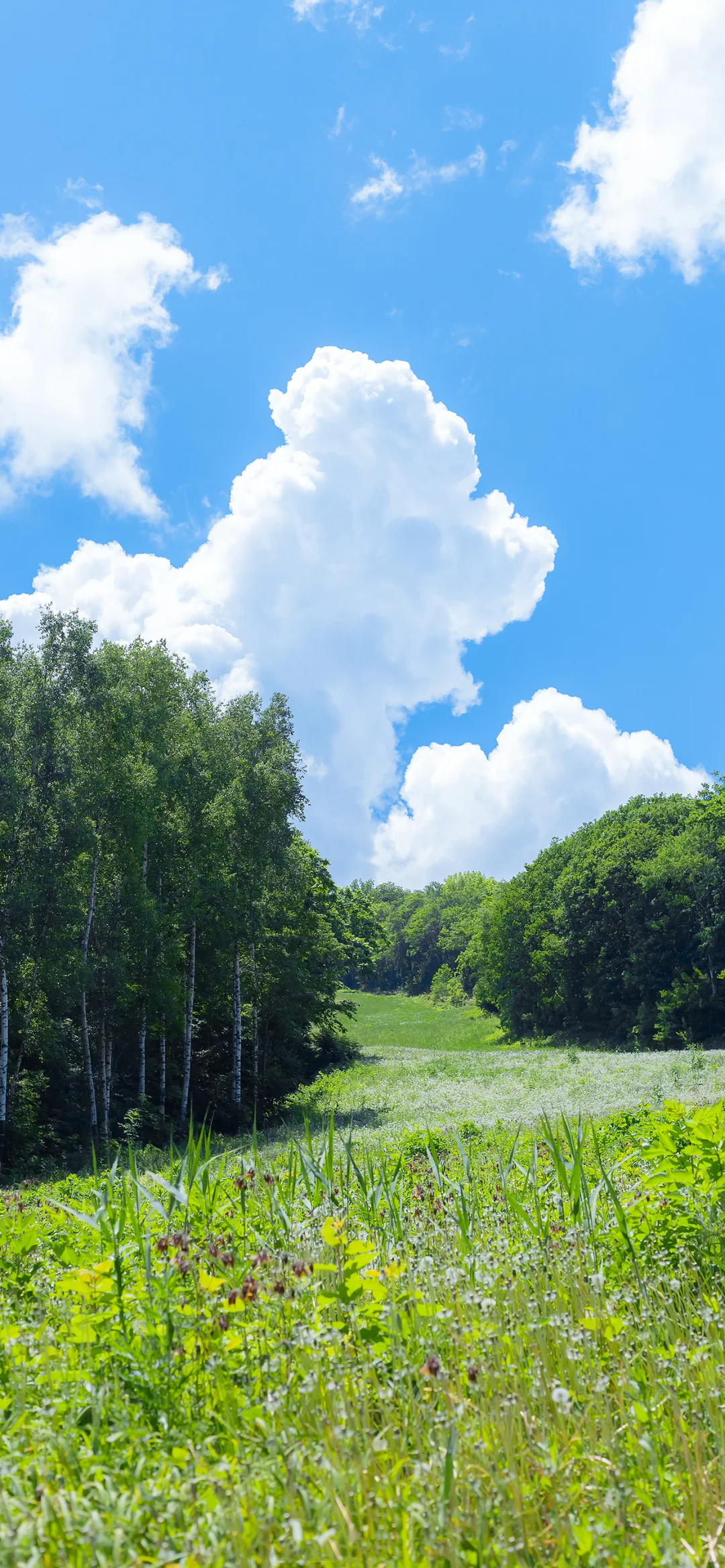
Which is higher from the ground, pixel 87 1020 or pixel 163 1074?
pixel 87 1020

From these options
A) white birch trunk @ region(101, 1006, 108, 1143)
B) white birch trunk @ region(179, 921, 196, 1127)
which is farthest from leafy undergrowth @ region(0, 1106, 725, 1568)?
white birch trunk @ region(179, 921, 196, 1127)

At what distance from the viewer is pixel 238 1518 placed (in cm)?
227

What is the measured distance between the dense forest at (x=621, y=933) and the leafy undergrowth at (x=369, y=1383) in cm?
4865

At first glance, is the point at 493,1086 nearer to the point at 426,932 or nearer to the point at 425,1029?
the point at 425,1029

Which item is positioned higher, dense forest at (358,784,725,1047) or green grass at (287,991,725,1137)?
dense forest at (358,784,725,1047)

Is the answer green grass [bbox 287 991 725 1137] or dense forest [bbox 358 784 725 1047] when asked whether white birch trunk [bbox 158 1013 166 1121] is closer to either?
green grass [bbox 287 991 725 1137]

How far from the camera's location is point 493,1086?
3092cm

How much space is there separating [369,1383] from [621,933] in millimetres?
61177

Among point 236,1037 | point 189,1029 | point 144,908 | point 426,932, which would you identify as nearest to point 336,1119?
point 236,1037

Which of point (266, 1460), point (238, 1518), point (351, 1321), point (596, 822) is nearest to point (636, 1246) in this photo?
point (351, 1321)

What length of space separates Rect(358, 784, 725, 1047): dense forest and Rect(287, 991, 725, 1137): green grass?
41.6 feet

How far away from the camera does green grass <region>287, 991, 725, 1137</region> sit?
70.5 ft

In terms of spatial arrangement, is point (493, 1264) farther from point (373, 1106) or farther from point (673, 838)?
point (673, 838)

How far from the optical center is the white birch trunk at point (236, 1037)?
100ft
